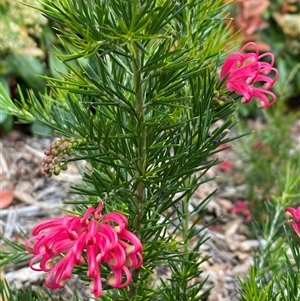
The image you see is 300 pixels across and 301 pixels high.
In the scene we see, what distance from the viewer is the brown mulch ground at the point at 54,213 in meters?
1.33

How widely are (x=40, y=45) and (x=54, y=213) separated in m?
0.97

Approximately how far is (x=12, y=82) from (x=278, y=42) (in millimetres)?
1511

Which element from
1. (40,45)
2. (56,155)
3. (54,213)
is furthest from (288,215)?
(40,45)

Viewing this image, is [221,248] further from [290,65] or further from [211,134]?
[290,65]

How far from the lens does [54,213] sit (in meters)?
1.59

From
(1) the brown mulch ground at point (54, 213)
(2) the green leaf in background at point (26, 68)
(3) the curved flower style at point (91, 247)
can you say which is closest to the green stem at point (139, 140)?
(3) the curved flower style at point (91, 247)

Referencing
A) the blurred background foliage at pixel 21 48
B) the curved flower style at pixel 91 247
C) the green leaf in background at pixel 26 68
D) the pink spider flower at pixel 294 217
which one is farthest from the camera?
the green leaf in background at pixel 26 68

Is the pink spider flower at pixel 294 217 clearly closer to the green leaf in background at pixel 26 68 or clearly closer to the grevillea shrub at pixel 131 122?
the grevillea shrub at pixel 131 122

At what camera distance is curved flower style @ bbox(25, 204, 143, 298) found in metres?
0.58

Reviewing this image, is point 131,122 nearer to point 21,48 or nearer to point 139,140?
point 139,140

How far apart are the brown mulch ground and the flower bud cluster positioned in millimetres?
646

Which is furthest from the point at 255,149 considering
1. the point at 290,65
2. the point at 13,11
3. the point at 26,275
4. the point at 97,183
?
the point at 290,65

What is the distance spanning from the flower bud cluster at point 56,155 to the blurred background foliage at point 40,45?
34.0 inches

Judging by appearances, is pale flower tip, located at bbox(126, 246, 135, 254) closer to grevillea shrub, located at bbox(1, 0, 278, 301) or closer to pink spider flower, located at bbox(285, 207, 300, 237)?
grevillea shrub, located at bbox(1, 0, 278, 301)
